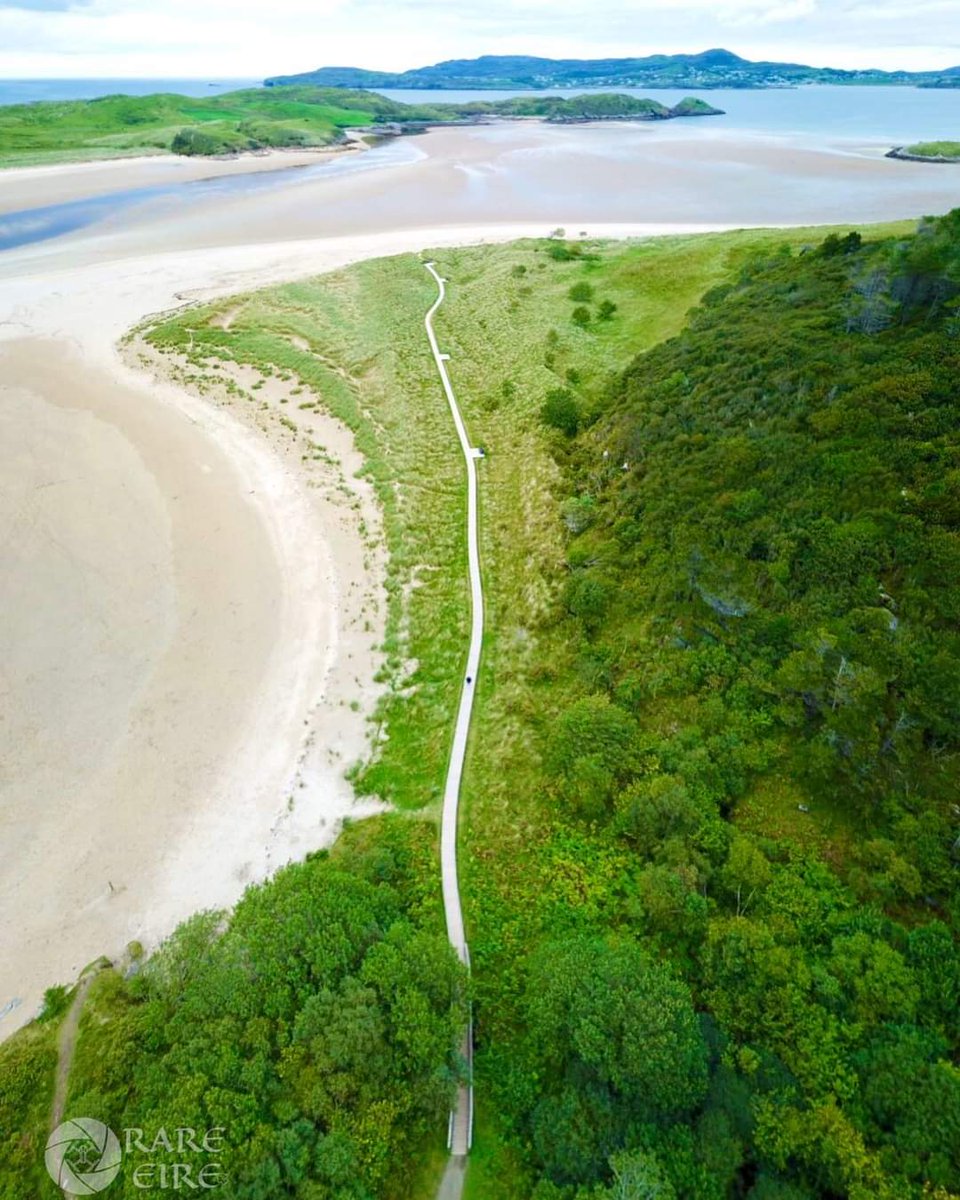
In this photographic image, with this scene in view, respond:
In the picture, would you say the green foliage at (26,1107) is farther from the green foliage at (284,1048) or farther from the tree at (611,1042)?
the tree at (611,1042)

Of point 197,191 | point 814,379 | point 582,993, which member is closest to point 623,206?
point 197,191

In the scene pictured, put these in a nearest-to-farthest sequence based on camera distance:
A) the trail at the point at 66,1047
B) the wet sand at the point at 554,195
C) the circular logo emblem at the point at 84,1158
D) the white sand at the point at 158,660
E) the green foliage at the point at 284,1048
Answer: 1. the green foliage at the point at 284,1048
2. the circular logo emblem at the point at 84,1158
3. the trail at the point at 66,1047
4. the white sand at the point at 158,660
5. the wet sand at the point at 554,195

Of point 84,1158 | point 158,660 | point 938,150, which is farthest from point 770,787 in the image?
point 938,150

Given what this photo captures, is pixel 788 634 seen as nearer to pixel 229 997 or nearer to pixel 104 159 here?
pixel 229 997

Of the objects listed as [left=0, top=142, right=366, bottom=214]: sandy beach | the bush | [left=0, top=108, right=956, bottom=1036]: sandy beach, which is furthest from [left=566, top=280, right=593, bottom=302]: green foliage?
[left=0, top=142, right=366, bottom=214]: sandy beach

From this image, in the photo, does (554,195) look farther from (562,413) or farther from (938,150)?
(562,413)

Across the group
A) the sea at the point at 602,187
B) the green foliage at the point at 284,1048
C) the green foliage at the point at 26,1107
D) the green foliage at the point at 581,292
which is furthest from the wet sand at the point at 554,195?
the green foliage at the point at 284,1048
